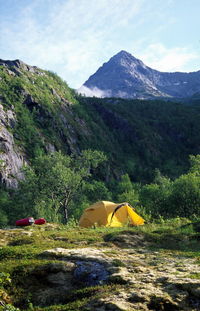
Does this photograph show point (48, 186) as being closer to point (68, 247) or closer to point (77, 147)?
point (68, 247)

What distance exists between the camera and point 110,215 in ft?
87.8

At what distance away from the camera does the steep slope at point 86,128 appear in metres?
92.7

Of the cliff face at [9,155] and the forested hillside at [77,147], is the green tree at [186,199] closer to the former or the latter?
the forested hillside at [77,147]

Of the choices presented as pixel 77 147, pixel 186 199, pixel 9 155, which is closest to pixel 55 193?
pixel 186 199

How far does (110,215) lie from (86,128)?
119 meters

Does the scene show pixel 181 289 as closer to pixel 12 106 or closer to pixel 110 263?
pixel 110 263

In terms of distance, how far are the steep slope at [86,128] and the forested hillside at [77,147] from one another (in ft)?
1.06

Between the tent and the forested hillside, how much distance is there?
1939 millimetres

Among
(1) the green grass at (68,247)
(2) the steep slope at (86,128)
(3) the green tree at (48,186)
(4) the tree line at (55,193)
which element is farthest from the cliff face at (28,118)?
(1) the green grass at (68,247)

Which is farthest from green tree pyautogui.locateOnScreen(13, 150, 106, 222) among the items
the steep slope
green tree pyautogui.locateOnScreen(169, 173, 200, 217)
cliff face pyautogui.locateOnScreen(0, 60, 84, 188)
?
the steep slope

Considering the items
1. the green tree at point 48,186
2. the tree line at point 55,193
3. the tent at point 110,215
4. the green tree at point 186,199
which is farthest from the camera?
the green tree at point 48,186

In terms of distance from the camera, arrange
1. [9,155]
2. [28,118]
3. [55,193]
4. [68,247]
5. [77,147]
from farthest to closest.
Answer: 1. [77,147]
2. [28,118]
3. [9,155]
4. [55,193]
5. [68,247]

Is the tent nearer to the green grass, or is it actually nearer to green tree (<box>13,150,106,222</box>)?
the green grass

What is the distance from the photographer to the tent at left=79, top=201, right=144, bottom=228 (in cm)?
2669
